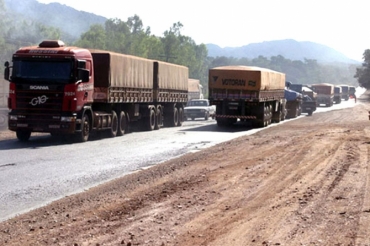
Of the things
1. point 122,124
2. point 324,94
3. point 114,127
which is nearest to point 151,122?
point 122,124

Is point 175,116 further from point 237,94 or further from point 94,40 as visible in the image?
point 94,40

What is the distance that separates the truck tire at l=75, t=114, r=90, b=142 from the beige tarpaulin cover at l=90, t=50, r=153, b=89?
8.03 ft

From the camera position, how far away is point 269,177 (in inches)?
555

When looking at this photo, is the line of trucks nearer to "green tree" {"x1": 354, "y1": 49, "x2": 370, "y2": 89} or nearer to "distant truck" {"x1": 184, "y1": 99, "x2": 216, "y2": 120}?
"distant truck" {"x1": 184, "y1": 99, "x2": 216, "y2": 120}

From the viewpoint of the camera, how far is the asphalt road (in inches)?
501

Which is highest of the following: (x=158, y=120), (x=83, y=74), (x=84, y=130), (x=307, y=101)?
(x=83, y=74)

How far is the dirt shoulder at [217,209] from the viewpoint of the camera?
27.6 feet

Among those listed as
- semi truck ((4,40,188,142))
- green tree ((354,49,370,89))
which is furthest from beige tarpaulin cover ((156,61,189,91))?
green tree ((354,49,370,89))

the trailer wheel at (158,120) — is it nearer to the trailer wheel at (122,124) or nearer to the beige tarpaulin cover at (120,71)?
the beige tarpaulin cover at (120,71)

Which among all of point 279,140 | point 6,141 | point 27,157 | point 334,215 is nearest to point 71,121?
point 6,141

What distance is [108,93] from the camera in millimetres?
27078

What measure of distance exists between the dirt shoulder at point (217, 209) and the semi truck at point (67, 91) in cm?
772

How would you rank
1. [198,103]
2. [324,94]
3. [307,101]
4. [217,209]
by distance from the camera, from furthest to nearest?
1. [324,94]
2. [307,101]
3. [198,103]
4. [217,209]

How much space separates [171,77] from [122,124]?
9.56m
